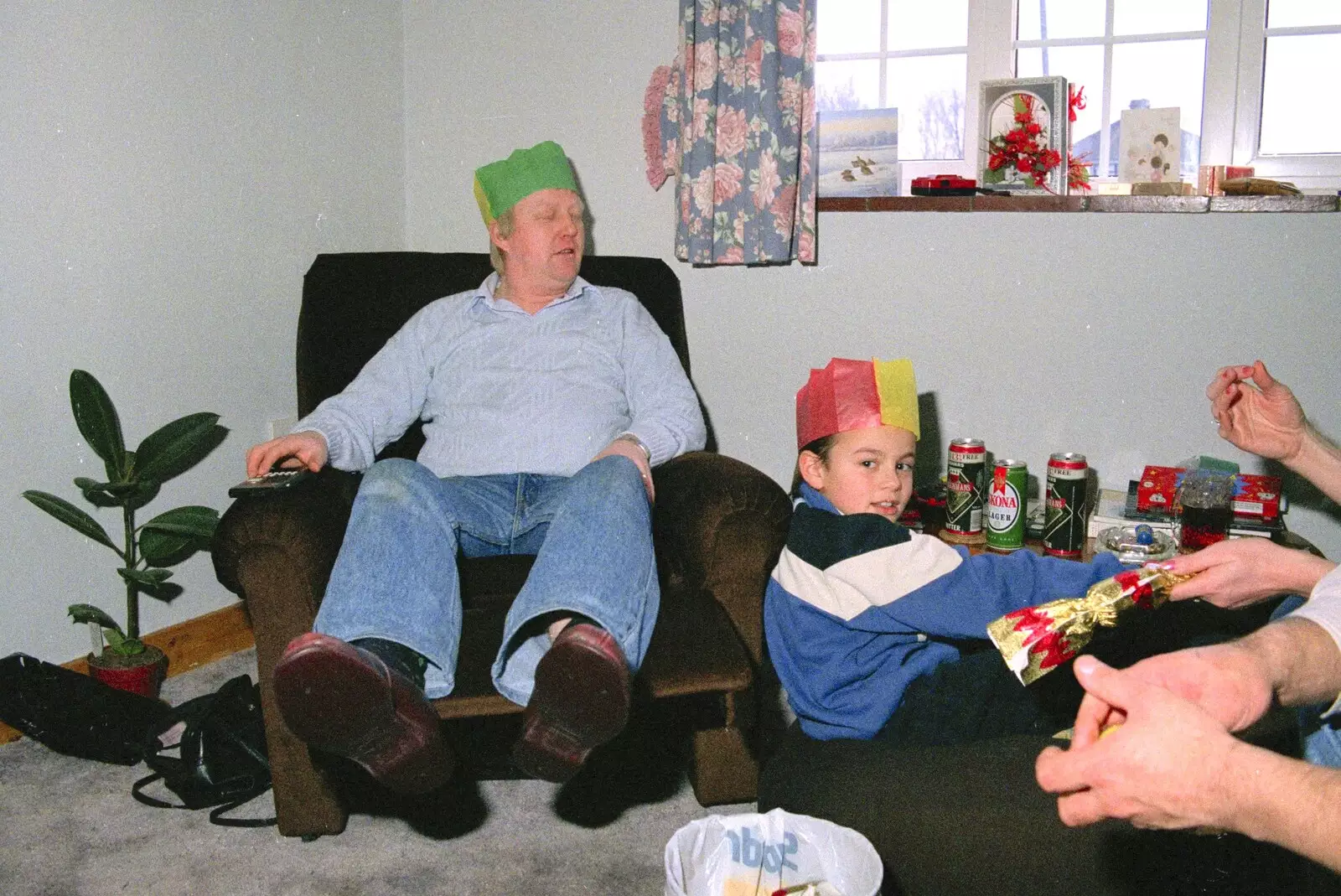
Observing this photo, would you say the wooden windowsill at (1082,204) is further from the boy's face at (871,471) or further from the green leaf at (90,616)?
the green leaf at (90,616)

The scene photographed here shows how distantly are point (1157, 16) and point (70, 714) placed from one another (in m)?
2.83

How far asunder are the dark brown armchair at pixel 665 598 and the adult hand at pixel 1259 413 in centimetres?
70

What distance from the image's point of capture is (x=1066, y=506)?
247 cm

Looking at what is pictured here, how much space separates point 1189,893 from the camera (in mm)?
1310

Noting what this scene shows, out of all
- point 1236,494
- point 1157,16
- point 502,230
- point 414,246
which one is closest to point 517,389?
point 502,230

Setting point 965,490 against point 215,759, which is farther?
point 965,490

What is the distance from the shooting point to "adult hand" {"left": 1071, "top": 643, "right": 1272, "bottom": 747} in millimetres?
942

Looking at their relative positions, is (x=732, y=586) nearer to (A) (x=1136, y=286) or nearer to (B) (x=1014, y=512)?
(B) (x=1014, y=512)

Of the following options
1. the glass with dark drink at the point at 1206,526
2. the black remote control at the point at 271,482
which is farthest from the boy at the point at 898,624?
the glass with dark drink at the point at 1206,526

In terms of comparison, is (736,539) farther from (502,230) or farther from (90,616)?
(90,616)

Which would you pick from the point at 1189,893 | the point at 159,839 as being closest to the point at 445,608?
the point at 159,839

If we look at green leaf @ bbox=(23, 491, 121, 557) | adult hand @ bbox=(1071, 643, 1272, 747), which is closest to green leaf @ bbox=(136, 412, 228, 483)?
green leaf @ bbox=(23, 491, 121, 557)

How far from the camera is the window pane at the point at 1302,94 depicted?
8.79 feet

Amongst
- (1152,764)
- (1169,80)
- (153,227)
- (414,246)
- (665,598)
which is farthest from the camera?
(414,246)
